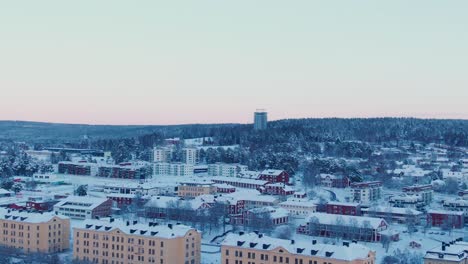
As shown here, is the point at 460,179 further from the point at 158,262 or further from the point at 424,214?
the point at 158,262

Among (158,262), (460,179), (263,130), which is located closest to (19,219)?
(158,262)

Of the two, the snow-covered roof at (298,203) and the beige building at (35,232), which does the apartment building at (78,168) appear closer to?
the snow-covered roof at (298,203)

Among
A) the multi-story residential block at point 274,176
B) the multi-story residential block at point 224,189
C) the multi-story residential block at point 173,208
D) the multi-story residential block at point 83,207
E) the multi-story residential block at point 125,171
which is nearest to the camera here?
the multi-story residential block at point 173,208

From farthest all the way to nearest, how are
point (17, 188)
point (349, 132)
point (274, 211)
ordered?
point (349, 132), point (17, 188), point (274, 211)

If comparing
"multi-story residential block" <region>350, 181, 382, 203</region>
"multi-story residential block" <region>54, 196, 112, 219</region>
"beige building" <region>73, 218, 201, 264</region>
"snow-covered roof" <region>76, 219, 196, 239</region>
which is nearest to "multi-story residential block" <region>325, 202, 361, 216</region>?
"multi-story residential block" <region>350, 181, 382, 203</region>

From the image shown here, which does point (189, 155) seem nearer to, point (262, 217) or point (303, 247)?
point (262, 217)

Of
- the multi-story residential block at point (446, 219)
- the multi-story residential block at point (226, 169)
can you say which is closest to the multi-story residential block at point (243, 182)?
the multi-story residential block at point (226, 169)

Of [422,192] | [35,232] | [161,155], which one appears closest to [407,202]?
[422,192]

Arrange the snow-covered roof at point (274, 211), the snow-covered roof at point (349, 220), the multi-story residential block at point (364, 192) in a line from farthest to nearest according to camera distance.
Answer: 1. the multi-story residential block at point (364, 192)
2. the snow-covered roof at point (274, 211)
3. the snow-covered roof at point (349, 220)
